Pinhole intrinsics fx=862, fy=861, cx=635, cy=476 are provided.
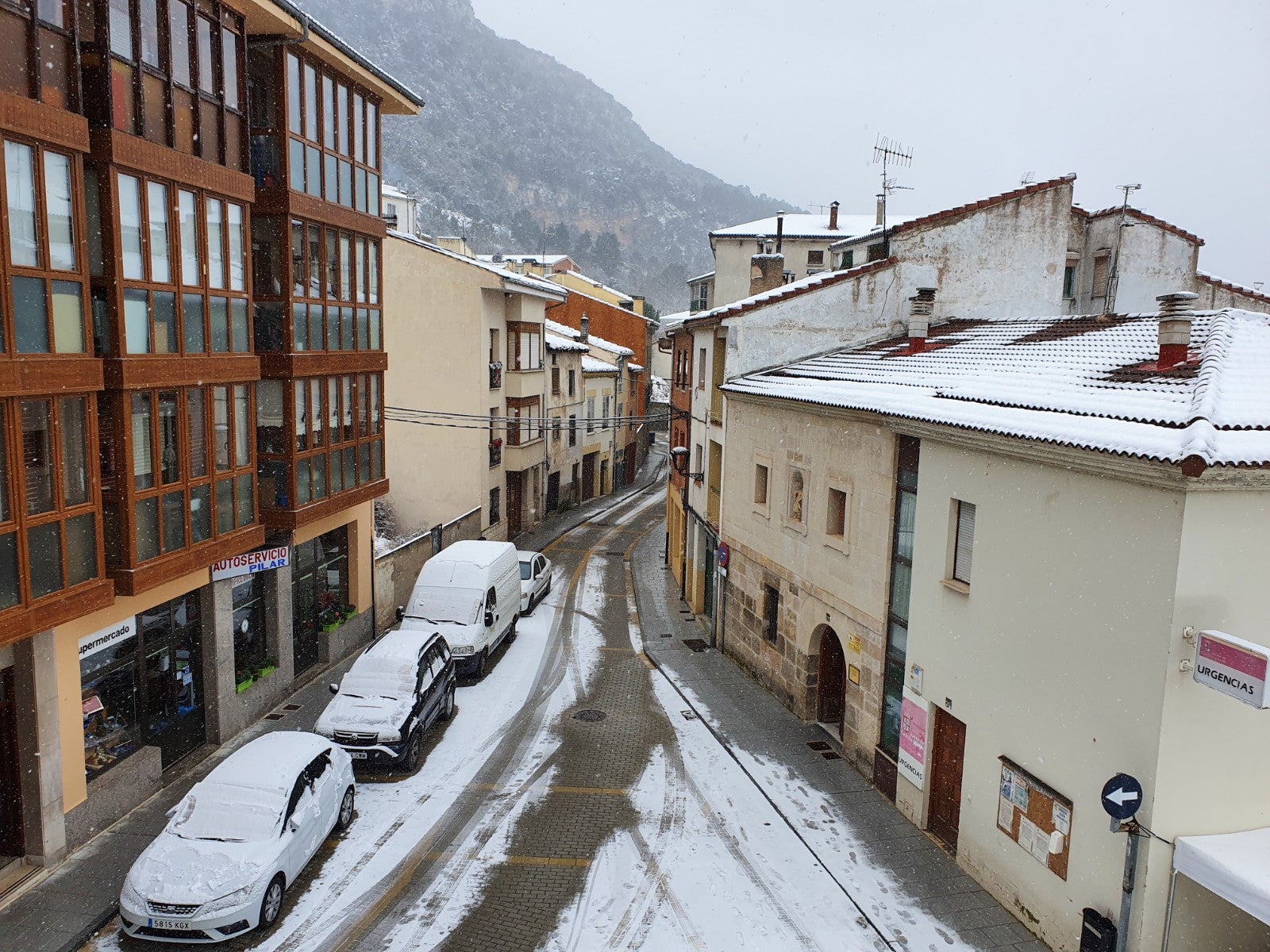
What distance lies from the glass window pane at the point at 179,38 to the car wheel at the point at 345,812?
437 inches

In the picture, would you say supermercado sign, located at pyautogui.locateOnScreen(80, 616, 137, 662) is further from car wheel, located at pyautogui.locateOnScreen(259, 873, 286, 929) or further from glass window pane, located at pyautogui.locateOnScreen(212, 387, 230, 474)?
car wheel, located at pyautogui.locateOnScreen(259, 873, 286, 929)

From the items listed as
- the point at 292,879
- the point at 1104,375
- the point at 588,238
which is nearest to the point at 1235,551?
the point at 1104,375

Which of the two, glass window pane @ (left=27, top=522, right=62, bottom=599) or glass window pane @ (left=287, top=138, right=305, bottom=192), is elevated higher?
glass window pane @ (left=287, top=138, right=305, bottom=192)

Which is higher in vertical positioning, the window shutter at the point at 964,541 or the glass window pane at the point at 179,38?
the glass window pane at the point at 179,38

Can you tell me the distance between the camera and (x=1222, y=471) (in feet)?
27.2

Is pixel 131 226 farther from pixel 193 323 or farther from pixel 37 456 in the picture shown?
pixel 37 456

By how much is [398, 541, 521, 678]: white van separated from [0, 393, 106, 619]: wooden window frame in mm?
7665

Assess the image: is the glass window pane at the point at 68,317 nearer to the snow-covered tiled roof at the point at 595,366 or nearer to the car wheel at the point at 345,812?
the car wheel at the point at 345,812

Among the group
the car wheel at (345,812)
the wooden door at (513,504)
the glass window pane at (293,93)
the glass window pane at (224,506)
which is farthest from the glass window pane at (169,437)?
the wooden door at (513,504)

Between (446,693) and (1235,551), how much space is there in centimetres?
1337

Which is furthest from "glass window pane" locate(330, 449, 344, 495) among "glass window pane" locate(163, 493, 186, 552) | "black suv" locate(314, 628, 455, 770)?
"glass window pane" locate(163, 493, 186, 552)

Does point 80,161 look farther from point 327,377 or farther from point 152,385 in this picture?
point 327,377

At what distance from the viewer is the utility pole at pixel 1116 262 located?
74.5 feet

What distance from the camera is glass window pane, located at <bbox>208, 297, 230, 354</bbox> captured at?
46.2 feet
